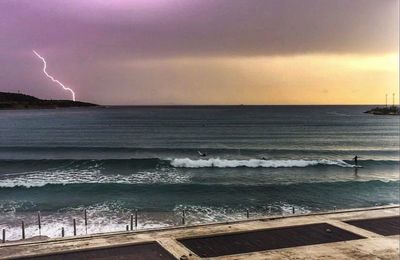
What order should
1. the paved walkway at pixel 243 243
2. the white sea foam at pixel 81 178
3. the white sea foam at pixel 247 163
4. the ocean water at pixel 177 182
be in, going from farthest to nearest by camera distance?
1. the white sea foam at pixel 247 163
2. the white sea foam at pixel 81 178
3. the ocean water at pixel 177 182
4. the paved walkway at pixel 243 243

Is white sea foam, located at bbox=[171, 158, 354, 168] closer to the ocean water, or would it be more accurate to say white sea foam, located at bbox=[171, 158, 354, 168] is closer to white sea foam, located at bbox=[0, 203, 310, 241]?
the ocean water

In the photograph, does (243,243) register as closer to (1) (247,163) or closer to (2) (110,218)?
(2) (110,218)

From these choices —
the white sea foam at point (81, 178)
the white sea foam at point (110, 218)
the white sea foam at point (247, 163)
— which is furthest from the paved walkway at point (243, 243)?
the white sea foam at point (247, 163)

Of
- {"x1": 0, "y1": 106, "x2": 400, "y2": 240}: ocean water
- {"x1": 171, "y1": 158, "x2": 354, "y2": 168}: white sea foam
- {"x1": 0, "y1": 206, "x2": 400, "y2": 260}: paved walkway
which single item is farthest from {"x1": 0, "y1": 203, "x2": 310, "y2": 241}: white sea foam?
{"x1": 171, "y1": 158, "x2": 354, "y2": 168}: white sea foam

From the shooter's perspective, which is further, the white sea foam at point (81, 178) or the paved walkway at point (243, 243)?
the white sea foam at point (81, 178)

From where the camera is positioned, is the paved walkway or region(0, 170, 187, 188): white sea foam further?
region(0, 170, 187, 188): white sea foam

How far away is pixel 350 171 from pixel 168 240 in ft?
98.1

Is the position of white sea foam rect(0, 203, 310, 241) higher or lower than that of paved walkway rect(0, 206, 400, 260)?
lower

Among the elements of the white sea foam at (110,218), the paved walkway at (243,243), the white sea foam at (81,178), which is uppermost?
the paved walkway at (243,243)

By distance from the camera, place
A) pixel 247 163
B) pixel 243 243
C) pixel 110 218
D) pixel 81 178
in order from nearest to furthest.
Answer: pixel 243 243 < pixel 110 218 < pixel 81 178 < pixel 247 163

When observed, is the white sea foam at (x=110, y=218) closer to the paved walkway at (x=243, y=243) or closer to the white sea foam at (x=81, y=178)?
the paved walkway at (x=243, y=243)

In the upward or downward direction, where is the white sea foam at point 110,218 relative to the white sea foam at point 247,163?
downward

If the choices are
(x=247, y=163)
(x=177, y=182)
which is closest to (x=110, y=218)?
(x=177, y=182)

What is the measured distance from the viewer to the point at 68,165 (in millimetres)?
45844
